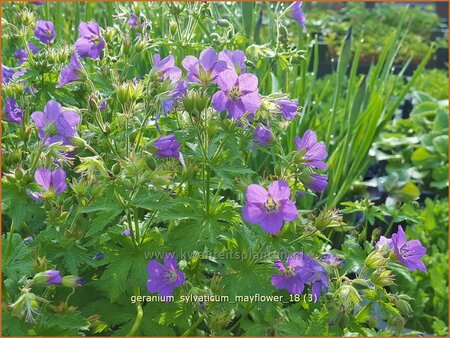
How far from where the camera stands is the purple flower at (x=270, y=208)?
4.19ft

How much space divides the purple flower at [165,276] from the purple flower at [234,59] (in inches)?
15.1

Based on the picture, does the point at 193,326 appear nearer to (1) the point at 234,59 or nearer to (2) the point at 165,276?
(2) the point at 165,276

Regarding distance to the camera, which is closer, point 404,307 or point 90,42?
point 404,307

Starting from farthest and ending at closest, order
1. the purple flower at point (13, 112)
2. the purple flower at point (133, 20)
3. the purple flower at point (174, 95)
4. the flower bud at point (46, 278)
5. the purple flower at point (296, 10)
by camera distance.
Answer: the purple flower at point (296, 10), the purple flower at point (133, 20), the purple flower at point (13, 112), the purple flower at point (174, 95), the flower bud at point (46, 278)

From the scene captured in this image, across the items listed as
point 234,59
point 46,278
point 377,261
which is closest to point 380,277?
point 377,261

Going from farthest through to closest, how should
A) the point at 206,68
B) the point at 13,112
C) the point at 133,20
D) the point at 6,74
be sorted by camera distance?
1. the point at 133,20
2. the point at 6,74
3. the point at 13,112
4. the point at 206,68

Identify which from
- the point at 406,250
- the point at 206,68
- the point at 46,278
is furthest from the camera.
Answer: the point at 406,250

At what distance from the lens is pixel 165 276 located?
1.38 meters

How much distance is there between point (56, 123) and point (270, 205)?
432 mm

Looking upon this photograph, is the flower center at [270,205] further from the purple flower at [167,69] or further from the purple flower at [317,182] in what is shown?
the purple flower at [167,69]

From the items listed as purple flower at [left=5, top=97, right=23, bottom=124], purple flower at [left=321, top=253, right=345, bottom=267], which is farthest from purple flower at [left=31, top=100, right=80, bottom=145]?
purple flower at [left=321, top=253, right=345, bottom=267]

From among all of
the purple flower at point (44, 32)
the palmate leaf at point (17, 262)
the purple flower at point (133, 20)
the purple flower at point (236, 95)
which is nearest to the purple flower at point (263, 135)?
the purple flower at point (236, 95)

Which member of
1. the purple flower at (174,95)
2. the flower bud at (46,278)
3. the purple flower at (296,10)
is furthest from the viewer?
the purple flower at (296,10)

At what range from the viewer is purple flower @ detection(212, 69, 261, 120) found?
131cm
